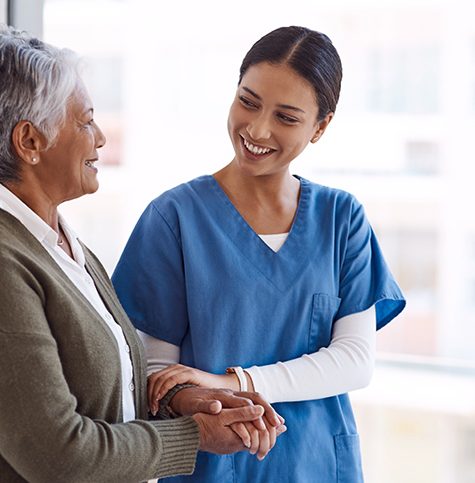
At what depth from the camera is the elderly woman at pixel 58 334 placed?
1179 mm

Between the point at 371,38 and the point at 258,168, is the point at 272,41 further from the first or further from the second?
the point at 371,38

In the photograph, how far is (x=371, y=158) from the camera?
11.2ft

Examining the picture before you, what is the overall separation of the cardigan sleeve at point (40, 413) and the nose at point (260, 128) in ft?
1.79

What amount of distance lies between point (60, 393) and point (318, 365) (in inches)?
22.8

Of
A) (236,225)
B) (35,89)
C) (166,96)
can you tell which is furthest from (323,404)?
(166,96)

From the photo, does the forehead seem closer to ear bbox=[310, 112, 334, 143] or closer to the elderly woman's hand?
ear bbox=[310, 112, 334, 143]

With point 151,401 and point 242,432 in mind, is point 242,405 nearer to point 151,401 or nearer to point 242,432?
point 242,432

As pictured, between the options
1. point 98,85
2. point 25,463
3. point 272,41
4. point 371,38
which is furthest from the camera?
point 98,85

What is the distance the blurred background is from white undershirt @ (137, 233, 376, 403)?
1.77 meters

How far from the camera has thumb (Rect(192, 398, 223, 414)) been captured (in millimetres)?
1431

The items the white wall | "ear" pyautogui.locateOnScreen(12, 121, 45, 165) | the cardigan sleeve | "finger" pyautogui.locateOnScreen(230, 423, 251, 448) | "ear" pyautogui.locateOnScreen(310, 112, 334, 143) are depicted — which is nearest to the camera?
the cardigan sleeve

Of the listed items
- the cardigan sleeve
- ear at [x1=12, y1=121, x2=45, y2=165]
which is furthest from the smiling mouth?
the cardigan sleeve

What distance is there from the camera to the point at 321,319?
5.48ft

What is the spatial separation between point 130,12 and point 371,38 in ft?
3.25
